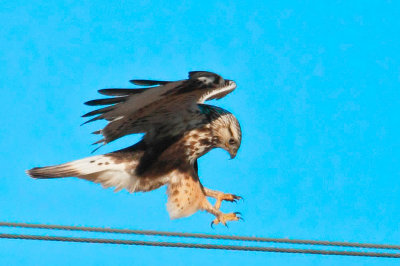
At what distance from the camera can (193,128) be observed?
19.9ft

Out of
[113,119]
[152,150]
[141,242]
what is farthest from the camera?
[152,150]

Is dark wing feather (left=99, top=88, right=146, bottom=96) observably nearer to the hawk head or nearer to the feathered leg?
the hawk head

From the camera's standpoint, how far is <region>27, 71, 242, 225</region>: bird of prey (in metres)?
5.79

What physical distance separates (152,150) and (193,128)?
445 mm

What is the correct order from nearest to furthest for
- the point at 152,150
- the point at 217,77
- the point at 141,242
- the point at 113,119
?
1. the point at 141,242
2. the point at 217,77
3. the point at 113,119
4. the point at 152,150

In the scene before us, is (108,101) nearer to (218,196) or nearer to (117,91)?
(117,91)

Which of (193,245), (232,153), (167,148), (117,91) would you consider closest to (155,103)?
(117,91)

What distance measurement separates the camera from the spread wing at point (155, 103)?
210 inches

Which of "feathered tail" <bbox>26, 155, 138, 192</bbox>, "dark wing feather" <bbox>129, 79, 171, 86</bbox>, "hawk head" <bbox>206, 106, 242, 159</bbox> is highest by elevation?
"hawk head" <bbox>206, 106, 242, 159</bbox>

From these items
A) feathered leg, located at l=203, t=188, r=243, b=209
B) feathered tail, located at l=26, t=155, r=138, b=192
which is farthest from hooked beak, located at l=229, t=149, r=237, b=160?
feathered tail, located at l=26, t=155, r=138, b=192

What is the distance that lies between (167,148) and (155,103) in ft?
2.08

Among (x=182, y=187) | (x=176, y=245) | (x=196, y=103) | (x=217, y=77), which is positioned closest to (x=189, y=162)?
(x=182, y=187)

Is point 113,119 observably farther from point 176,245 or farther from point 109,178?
point 176,245

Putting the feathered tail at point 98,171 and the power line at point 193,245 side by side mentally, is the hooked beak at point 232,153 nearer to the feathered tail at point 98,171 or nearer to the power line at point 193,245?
the feathered tail at point 98,171
